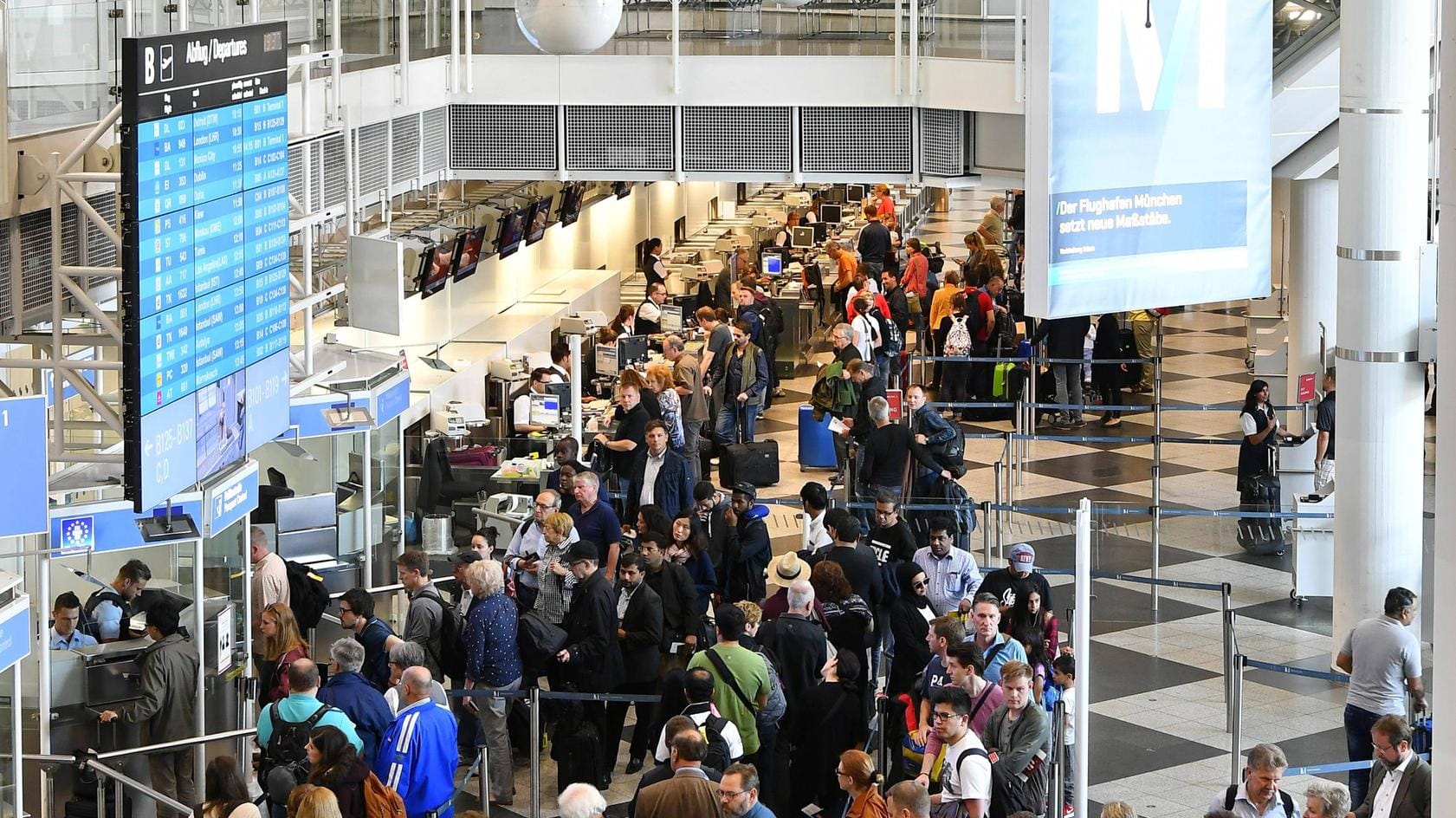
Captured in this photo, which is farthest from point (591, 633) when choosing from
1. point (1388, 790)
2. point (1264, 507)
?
point (1264, 507)

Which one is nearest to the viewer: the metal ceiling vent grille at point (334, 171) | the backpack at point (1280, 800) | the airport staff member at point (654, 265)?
the backpack at point (1280, 800)

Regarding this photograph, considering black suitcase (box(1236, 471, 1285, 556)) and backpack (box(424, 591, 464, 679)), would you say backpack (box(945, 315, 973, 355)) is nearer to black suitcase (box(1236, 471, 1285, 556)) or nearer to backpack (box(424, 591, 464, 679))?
black suitcase (box(1236, 471, 1285, 556))

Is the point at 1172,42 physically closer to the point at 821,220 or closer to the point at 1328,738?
the point at 1328,738

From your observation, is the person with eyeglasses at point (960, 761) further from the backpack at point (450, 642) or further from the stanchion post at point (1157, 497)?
the stanchion post at point (1157, 497)

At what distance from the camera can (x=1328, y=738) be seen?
1010cm

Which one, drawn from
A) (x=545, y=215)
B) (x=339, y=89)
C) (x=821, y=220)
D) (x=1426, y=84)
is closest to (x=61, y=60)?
(x=339, y=89)

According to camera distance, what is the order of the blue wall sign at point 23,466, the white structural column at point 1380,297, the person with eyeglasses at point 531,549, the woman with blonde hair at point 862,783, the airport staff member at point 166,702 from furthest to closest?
the white structural column at point 1380,297 → the person with eyeglasses at point 531,549 → the airport staff member at point 166,702 → the blue wall sign at point 23,466 → the woman with blonde hair at point 862,783

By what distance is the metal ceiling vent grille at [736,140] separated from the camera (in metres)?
14.4

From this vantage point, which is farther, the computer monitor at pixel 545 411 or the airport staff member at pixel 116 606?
the computer monitor at pixel 545 411

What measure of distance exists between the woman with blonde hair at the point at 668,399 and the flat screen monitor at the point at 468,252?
241 centimetres

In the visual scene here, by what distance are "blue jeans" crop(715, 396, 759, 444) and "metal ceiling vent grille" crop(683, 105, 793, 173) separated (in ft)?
7.37

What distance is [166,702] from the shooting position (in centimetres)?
909

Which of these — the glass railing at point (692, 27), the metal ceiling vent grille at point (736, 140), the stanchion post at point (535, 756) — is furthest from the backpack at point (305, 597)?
the metal ceiling vent grille at point (736, 140)

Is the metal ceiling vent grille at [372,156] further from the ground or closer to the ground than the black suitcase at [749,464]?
further from the ground
